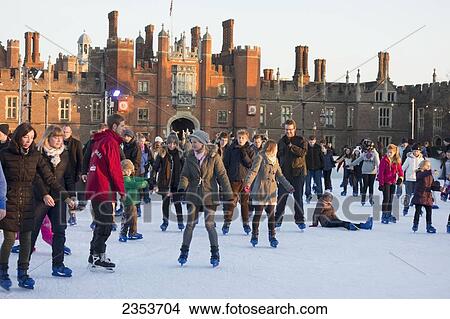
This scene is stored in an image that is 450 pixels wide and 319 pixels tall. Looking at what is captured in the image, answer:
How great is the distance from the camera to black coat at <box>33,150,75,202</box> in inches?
263

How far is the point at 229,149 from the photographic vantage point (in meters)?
11.2

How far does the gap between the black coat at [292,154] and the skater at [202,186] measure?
3.33 m

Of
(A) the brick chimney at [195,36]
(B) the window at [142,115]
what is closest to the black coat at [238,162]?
(B) the window at [142,115]

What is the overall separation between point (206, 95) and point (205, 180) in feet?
126

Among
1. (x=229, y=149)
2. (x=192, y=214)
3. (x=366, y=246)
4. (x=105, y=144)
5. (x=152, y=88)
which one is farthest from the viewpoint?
(x=152, y=88)

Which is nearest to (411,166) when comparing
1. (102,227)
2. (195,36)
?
(102,227)

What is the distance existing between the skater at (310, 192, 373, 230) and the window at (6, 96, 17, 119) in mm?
35092

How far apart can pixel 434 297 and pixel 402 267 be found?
167cm

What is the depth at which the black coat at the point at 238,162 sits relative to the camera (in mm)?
11031

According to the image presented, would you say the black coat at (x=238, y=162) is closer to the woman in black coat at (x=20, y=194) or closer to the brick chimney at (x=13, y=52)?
the woman in black coat at (x=20, y=194)

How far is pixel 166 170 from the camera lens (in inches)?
450

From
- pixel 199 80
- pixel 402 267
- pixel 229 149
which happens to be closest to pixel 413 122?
pixel 199 80

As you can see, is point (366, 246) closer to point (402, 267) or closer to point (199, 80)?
point (402, 267)
